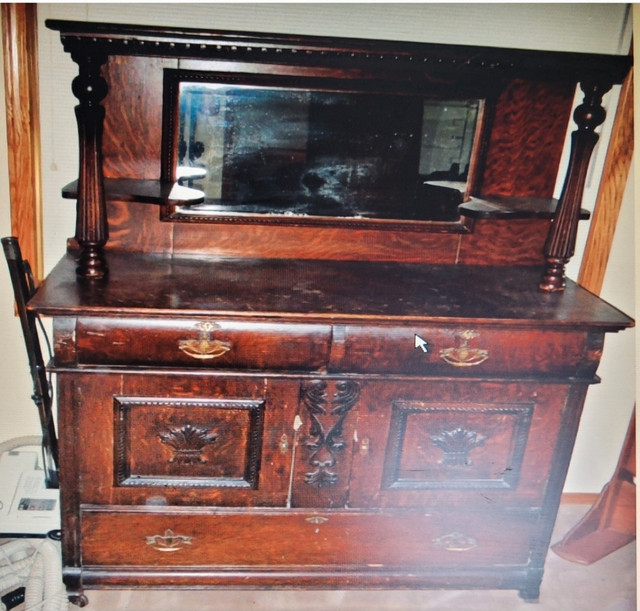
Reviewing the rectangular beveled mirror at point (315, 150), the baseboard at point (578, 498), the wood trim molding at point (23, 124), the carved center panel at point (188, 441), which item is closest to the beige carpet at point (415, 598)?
the baseboard at point (578, 498)

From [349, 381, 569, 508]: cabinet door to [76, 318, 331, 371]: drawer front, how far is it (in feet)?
0.78

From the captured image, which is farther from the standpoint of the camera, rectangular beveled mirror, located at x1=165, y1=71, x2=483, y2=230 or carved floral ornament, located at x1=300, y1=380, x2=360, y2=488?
rectangular beveled mirror, located at x1=165, y1=71, x2=483, y2=230

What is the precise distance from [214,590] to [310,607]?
1.09ft

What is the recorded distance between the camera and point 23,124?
79.7 inches

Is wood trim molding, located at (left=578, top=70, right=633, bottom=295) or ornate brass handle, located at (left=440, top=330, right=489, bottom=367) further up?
wood trim molding, located at (left=578, top=70, right=633, bottom=295)

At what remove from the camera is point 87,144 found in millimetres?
1767

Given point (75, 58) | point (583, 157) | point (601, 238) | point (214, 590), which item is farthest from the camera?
point (601, 238)

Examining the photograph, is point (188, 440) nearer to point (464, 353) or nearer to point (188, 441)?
point (188, 441)

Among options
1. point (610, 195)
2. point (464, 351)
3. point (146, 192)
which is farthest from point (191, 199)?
point (610, 195)

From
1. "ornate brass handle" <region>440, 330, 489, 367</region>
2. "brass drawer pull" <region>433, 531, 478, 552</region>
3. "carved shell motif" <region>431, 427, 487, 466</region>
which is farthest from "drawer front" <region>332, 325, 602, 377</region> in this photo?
"brass drawer pull" <region>433, 531, 478, 552</region>

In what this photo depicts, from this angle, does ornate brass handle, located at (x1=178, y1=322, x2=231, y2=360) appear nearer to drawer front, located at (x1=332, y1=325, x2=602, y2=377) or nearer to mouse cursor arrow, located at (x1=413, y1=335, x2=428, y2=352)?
drawer front, located at (x1=332, y1=325, x2=602, y2=377)

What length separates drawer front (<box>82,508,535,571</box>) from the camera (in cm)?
200

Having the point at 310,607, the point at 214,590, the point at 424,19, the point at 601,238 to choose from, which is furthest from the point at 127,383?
the point at 601,238

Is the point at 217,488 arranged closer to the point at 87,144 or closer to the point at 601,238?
the point at 87,144
